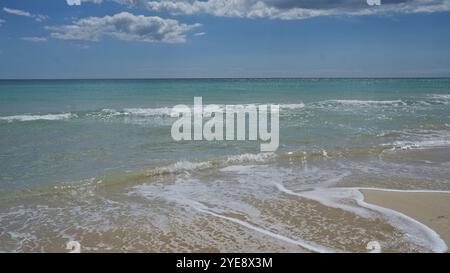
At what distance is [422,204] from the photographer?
6.71m

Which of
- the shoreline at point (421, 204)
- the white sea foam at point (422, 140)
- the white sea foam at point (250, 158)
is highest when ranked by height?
the white sea foam at point (422, 140)

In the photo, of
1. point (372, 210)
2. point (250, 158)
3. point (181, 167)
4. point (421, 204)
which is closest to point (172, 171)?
point (181, 167)

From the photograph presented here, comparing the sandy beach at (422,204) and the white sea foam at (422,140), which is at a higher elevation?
the white sea foam at (422,140)

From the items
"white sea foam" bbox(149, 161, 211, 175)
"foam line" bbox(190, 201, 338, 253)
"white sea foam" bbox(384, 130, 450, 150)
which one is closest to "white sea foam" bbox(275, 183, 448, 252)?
"foam line" bbox(190, 201, 338, 253)

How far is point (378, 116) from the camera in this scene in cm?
2191

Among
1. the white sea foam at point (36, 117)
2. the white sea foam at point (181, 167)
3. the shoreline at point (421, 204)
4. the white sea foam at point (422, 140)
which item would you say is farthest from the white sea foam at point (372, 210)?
the white sea foam at point (36, 117)

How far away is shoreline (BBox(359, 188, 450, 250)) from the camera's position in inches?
228

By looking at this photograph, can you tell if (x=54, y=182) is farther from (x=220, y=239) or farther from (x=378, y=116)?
(x=378, y=116)

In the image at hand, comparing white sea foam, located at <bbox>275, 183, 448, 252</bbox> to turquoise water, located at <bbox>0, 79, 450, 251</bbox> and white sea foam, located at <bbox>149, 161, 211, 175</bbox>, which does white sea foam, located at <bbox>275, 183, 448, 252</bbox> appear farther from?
white sea foam, located at <bbox>149, 161, 211, 175</bbox>

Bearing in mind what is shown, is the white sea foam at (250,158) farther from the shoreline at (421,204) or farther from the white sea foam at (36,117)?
the white sea foam at (36,117)

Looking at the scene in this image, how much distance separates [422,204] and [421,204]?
15 mm

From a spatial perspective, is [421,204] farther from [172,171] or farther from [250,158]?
[172,171]

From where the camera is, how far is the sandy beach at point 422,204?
5.78 meters
